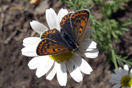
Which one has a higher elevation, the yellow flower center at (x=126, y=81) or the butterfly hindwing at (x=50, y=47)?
the butterfly hindwing at (x=50, y=47)

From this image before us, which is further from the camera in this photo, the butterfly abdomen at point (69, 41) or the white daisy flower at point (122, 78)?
the white daisy flower at point (122, 78)

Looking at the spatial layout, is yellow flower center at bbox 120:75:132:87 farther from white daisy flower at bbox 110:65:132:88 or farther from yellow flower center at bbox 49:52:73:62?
yellow flower center at bbox 49:52:73:62

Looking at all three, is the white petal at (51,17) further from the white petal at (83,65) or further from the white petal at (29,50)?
the white petal at (83,65)

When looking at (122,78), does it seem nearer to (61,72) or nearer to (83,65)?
(83,65)

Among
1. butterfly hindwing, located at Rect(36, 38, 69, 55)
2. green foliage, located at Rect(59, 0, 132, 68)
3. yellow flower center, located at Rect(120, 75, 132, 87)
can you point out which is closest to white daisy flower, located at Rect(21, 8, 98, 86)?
butterfly hindwing, located at Rect(36, 38, 69, 55)

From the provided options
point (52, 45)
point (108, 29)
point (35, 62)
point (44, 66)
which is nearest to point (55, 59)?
point (44, 66)

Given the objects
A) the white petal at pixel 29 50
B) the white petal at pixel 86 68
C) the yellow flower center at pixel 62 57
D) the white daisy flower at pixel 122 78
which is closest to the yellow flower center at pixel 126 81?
the white daisy flower at pixel 122 78

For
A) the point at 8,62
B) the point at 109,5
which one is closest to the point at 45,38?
the point at 109,5

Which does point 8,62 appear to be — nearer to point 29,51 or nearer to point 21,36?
point 21,36
